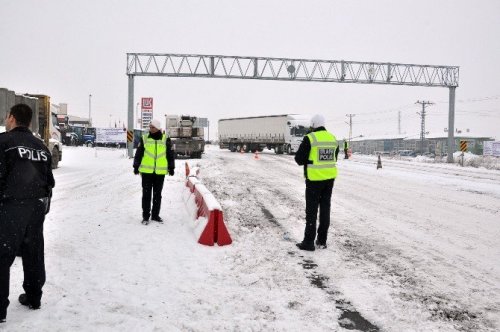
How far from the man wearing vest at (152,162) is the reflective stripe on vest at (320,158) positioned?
8.81 feet

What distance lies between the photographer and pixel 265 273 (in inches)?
202

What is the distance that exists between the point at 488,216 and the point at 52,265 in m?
8.73

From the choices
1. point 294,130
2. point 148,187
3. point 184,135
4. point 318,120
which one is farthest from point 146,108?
point 318,120

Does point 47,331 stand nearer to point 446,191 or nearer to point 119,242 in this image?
point 119,242

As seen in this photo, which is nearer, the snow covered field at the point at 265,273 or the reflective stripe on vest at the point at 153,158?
the snow covered field at the point at 265,273

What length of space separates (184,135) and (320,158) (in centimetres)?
2296

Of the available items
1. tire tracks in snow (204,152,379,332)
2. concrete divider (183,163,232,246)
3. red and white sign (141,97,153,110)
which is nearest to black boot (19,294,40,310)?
tire tracks in snow (204,152,379,332)

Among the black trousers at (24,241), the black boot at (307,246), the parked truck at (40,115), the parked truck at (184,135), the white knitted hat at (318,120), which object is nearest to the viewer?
the black trousers at (24,241)

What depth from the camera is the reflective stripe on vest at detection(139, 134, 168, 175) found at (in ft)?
24.7

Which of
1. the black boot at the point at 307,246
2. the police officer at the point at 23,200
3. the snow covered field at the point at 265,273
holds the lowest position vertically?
the snow covered field at the point at 265,273

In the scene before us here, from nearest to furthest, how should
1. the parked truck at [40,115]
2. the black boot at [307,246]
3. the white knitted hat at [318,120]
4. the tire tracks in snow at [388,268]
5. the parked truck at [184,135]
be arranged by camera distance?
the tire tracks in snow at [388,268] → the black boot at [307,246] → the white knitted hat at [318,120] → the parked truck at [40,115] → the parked truck at [184,135]

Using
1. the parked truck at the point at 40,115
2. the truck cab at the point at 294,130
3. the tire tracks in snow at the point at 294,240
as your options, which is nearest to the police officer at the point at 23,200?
the tire tracks in snow at the point at 294,240

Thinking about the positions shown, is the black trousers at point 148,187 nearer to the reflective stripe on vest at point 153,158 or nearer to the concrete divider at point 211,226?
the reflective stripe on vest at point 153,158

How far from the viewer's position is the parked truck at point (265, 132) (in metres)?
38.6
